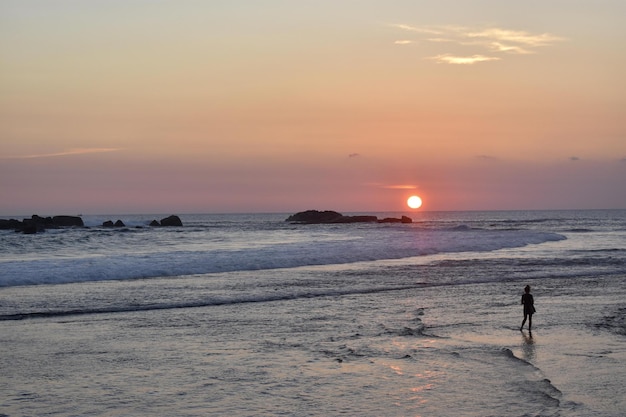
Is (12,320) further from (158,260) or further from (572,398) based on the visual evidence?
(158,260)

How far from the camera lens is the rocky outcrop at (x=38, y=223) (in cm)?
7590

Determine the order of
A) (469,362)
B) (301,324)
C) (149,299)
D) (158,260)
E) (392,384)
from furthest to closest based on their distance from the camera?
(158,260) → (149,299) → (301,324) → (469,362) → (392,384)

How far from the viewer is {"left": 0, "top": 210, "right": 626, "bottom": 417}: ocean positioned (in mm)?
10844

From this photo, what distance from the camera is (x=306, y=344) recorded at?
50.0ft

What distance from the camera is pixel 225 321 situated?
61.3 ft

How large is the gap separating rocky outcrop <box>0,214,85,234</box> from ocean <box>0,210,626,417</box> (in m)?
47.3

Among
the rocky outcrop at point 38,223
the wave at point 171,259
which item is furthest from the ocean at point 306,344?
the rocky outcrop at point 38,223

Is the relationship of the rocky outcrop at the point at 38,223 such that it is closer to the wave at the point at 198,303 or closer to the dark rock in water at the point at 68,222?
the dark rock in water at the point at 68,222

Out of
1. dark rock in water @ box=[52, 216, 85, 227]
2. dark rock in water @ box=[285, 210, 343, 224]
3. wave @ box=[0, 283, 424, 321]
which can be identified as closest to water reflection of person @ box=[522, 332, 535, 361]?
wave @ box=[0, 283, 424, 321]

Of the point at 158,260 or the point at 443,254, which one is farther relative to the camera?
the point at 443,254

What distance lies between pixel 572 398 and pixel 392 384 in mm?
2823

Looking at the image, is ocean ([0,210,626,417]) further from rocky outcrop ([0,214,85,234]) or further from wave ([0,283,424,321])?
rocky outcrop ([0,214,85,234])

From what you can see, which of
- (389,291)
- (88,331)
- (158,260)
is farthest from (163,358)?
(158,260)

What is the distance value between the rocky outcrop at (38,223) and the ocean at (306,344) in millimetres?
47290
